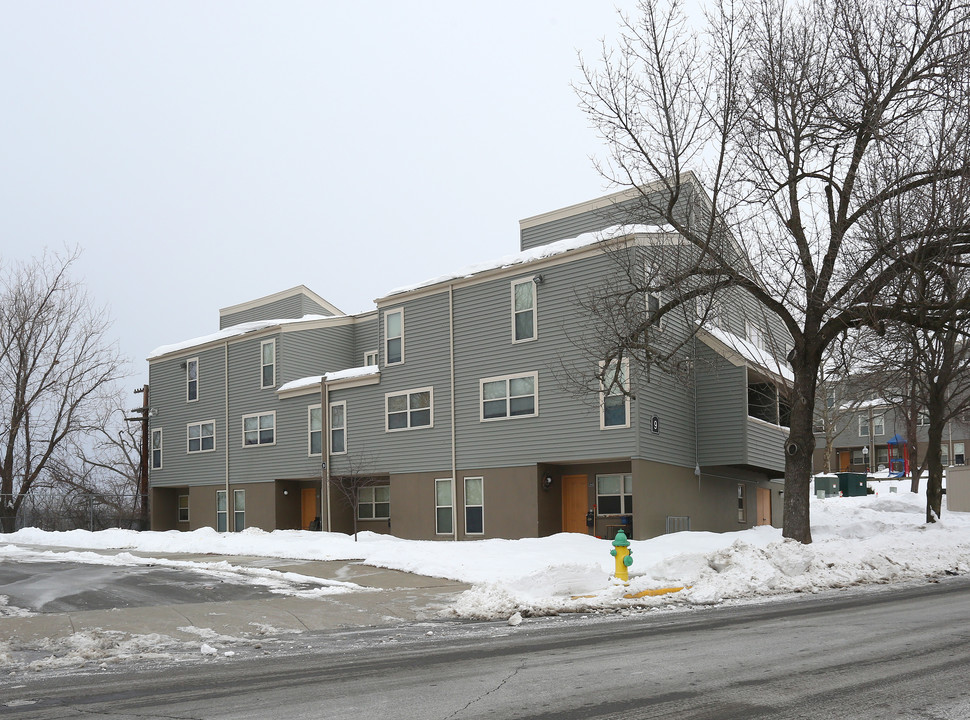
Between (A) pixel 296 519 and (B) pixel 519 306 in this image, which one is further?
(A) pixel 296 519

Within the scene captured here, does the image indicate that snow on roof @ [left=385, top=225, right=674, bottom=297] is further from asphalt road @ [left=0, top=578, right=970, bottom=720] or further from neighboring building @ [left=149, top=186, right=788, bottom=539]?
asphalt road @ [left=0, top=578, right=970, bottom=720]

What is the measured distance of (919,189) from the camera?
17266 millimetres

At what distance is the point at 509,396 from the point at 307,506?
11.8 metres

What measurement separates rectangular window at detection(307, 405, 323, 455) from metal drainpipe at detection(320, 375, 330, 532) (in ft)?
1.31

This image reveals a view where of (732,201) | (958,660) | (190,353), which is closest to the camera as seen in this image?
(958,660)

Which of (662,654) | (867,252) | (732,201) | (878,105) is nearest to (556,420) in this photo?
(732,201)

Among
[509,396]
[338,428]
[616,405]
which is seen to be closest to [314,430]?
[338,428]

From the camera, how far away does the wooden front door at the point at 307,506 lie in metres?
34.1

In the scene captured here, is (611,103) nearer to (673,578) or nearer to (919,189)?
(919,189)

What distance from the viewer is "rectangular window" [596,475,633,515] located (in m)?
26.0

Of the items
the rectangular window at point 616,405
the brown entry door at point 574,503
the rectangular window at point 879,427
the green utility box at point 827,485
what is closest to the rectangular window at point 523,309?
the rectangular window at point 616,405

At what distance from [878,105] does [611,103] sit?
5.12 metres

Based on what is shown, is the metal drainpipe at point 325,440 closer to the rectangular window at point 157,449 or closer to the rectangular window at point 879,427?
the rectangular window at point 157,449

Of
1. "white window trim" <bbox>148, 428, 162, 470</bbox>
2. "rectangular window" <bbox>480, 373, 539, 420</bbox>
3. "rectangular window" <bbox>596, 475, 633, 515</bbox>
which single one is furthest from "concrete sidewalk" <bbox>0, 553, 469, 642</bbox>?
"white window trim" <bbox>148, 428, 162, 470</bbox>
